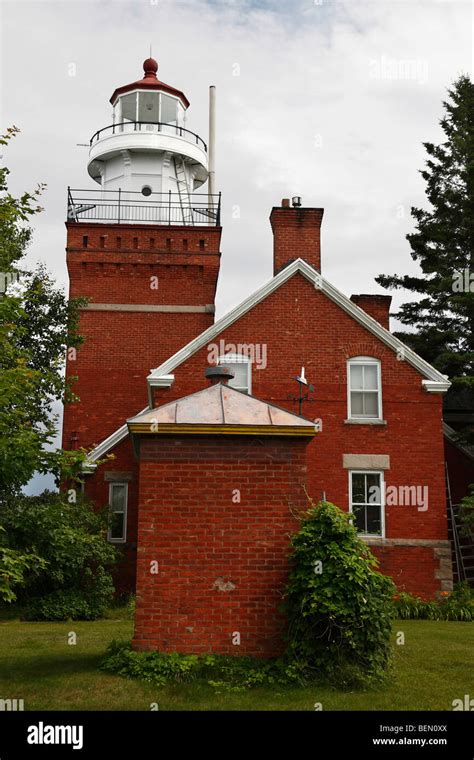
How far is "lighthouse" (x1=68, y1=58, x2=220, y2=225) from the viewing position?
2766 cm

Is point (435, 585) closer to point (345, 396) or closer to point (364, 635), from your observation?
point (345, 396)

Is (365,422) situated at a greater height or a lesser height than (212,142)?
lesser

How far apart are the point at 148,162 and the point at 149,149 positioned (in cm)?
51

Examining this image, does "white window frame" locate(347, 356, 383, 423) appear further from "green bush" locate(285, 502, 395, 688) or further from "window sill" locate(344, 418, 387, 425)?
"green bush" locate(285, 502, 395, 688)

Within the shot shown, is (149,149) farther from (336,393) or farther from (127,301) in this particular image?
(336,393)

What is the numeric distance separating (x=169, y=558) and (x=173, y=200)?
2012 cm

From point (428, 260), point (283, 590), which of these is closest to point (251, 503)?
point (283, 590)

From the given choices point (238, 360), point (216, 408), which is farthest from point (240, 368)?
point (216, 408)

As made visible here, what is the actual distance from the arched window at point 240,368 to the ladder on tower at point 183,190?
28.1 ft

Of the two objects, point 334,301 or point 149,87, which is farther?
point 149,87

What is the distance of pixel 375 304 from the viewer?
2389 centimetres

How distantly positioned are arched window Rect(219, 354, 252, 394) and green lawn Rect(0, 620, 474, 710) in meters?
9.44

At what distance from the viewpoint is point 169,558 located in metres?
9.87

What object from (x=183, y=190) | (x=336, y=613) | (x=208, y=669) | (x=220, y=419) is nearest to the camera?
(x=336, y=613)
